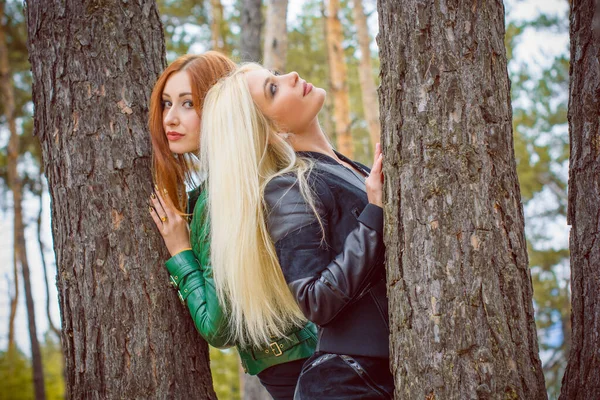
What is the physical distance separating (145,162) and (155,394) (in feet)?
3.56

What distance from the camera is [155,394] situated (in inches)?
107

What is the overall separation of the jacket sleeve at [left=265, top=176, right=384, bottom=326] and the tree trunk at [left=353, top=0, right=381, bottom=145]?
7.84 m

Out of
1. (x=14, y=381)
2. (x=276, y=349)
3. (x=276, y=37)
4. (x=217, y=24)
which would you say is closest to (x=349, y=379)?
(x=276, y=349)

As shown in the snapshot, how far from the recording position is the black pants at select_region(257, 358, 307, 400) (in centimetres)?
265

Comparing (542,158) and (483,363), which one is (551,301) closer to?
(542,158)

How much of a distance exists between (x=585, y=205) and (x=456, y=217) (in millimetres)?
432

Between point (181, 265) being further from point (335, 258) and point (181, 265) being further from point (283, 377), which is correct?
point (335, 258)

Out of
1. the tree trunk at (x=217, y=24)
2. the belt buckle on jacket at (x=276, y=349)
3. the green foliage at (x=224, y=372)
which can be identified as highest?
the tree trunk at (x=217, y=24)

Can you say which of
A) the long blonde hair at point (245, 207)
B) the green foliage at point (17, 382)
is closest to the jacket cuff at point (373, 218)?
the long blonde hair at point (245, 207)

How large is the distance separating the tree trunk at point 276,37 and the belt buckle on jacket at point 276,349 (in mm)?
4877

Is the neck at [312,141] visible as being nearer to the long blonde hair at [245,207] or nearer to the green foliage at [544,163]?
the long blonde hair at [245,207]

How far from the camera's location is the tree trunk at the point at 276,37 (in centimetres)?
709

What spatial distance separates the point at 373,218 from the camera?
2127mm

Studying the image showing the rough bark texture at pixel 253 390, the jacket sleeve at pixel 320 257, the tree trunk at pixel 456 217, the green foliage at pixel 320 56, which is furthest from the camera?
the green foliage at pixel 320 56
